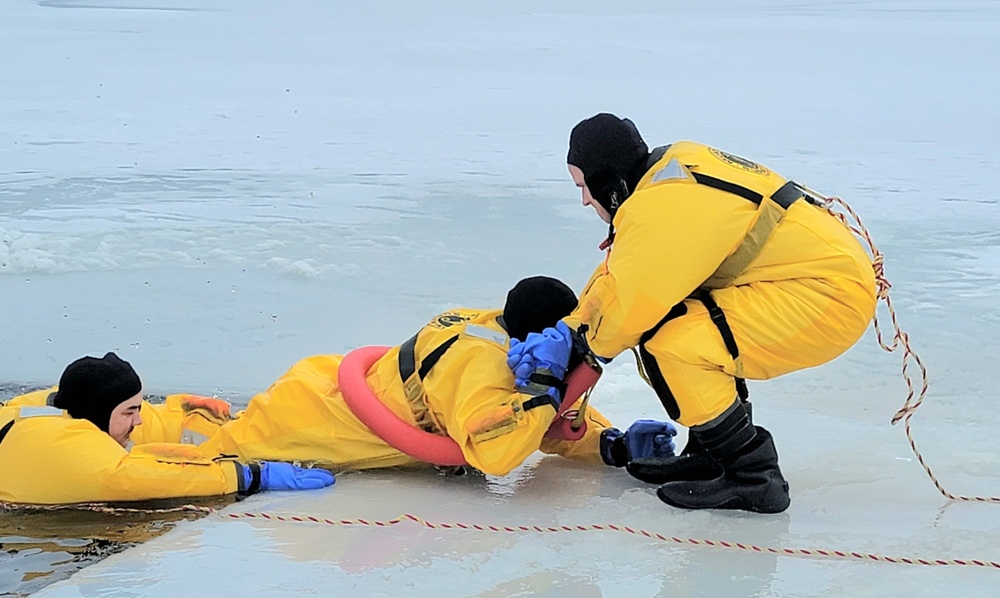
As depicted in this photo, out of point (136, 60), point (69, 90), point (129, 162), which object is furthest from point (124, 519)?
point (136, 60)

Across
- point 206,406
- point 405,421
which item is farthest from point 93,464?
point 405,421

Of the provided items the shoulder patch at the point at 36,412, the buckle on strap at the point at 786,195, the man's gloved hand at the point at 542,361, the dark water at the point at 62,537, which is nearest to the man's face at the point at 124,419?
the shoulder patch at the point at 36,412

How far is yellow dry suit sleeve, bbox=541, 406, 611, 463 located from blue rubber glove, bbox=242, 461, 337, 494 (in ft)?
2.11

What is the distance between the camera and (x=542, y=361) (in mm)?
3090

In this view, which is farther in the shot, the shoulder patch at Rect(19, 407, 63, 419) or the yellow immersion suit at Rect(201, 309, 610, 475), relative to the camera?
the shoulder patch at Rect(19, 407, 63, 419)

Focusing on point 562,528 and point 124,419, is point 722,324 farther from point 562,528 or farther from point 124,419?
point 124,419

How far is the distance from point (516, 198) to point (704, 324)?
4.12 m

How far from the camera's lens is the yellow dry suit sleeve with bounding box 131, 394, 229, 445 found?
3658 millimetres

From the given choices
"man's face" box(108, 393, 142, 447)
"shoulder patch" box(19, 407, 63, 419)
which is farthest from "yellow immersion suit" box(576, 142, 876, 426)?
"shoulder patch" box(19, 407, 63, 419)

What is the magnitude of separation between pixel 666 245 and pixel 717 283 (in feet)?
0.81

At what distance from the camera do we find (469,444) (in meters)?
3.09

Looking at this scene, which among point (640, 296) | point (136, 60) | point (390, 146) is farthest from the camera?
point (136, 60)

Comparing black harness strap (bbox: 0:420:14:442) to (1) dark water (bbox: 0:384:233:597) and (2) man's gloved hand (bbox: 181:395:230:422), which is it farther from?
(2) man's gloved hand (bbox: 181:395:230:422)

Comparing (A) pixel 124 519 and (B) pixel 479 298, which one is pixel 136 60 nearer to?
(B) pixel 479 298
